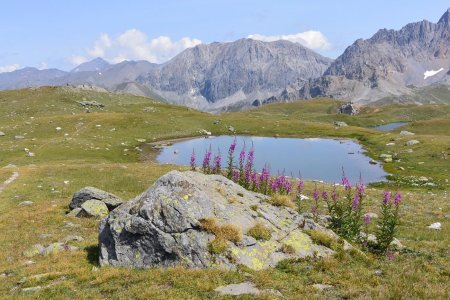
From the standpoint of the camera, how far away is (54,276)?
1880 centimetres

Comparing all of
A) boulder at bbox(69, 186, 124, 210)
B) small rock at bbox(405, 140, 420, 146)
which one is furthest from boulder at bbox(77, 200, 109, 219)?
small rock at bbox(405, 140, 420, 146)

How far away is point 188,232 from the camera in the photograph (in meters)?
18.5

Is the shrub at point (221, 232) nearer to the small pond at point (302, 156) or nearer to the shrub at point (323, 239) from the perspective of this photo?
the shrub at point (323, 239)

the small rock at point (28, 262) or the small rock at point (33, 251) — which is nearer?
the small rock at point (28, 262)

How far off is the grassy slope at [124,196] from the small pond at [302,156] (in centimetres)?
554

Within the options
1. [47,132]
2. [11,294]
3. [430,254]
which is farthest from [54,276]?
[47,132]

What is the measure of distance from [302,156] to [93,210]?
6118 centimetres

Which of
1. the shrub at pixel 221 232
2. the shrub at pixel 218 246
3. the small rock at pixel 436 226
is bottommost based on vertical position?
the small rock at pixel 436 226

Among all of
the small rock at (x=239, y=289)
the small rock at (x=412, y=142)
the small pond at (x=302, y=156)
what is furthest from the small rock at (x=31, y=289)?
the small rock at (x=412, y=142)

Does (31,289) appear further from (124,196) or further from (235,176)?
(124,196)

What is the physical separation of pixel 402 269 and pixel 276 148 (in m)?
79.1

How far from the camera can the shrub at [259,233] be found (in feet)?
63.2

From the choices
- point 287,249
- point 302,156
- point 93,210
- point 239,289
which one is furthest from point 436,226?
point 302,156

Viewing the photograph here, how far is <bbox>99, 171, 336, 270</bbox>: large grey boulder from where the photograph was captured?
1817cm
